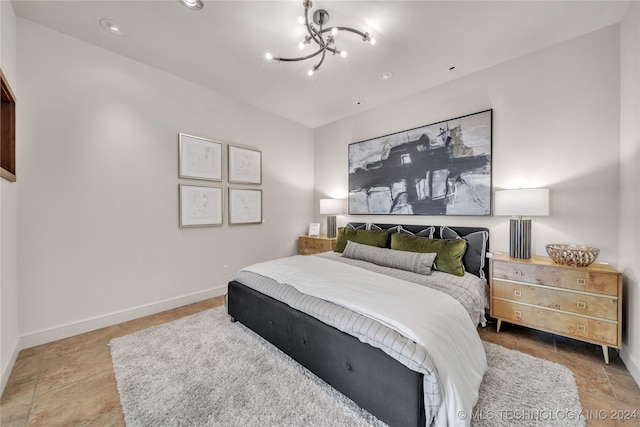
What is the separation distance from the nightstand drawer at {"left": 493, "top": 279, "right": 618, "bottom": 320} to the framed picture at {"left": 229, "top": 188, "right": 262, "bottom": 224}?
322 cm

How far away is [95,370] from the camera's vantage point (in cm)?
190

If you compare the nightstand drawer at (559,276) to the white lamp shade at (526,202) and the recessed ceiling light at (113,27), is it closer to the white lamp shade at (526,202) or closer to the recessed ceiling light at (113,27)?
the white lamp shade at (526,202)

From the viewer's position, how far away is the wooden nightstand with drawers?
6.32 feet

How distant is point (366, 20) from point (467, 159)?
1899 millimetres

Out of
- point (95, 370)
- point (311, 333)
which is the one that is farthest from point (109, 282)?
point (311, 333)

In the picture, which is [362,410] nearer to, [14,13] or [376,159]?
[376,159]

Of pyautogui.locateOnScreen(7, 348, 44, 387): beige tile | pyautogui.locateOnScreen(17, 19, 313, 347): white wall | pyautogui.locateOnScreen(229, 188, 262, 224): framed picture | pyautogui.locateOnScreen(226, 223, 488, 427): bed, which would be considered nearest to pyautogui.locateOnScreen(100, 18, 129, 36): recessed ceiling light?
pyautogui.locateOnScreen(17, 19, 313, 347): white wall

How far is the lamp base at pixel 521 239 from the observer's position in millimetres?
2383

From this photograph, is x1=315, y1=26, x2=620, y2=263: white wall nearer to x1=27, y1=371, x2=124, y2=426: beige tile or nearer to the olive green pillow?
the olive green pillow

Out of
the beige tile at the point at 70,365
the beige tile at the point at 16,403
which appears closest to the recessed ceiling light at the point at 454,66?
the beige tile at the point at 70,365

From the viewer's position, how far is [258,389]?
1665 millimetres

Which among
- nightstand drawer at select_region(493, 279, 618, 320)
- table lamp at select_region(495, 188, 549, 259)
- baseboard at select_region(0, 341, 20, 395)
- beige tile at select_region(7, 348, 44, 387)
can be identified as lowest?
beige tile at select_region(7, 348, 44, 387)

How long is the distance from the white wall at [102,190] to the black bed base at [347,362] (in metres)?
1.52

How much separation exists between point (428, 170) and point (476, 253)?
117cm
